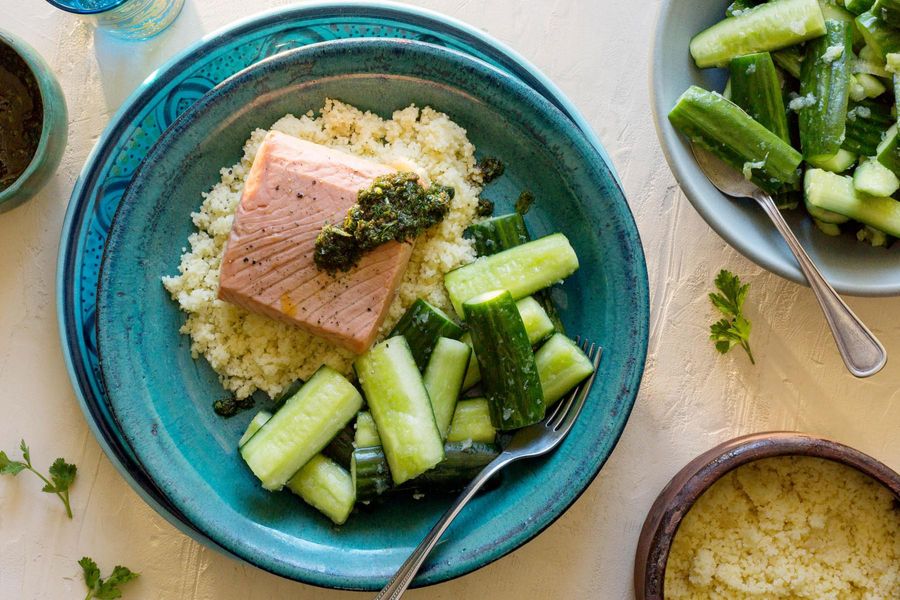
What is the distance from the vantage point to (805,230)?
2.16m

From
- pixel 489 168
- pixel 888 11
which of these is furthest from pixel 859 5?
pixel 489 168

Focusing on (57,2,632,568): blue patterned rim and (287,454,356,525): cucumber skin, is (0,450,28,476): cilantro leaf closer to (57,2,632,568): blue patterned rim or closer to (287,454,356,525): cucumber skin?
Result: (57,2,632,568): blue patterned rim

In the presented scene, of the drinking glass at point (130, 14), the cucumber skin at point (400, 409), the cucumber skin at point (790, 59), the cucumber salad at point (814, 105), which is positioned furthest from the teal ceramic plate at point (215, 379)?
the cucumber skin at point (790, 59)

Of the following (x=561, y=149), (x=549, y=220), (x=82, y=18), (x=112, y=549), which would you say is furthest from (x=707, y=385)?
(x=82, y=18)

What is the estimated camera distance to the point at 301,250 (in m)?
2.01

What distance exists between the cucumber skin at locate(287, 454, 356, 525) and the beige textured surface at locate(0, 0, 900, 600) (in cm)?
33

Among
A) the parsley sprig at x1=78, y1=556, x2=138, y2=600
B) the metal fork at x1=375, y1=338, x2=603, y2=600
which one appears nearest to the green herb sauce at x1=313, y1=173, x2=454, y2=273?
the metal fork at x1=375, y1=338, x2=603, y2=600

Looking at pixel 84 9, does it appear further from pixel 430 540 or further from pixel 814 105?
pixel 814 105

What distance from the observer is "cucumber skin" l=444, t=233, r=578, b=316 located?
6.74ft

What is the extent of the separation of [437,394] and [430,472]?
210 mm

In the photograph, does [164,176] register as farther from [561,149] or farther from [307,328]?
[561,149]

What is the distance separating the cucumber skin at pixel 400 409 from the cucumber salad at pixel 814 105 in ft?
3.20

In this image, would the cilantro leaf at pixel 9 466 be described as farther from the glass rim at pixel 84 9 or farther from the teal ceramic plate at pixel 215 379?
the glass rim at pixel 84 9

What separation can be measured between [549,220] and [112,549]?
5.28 feet
